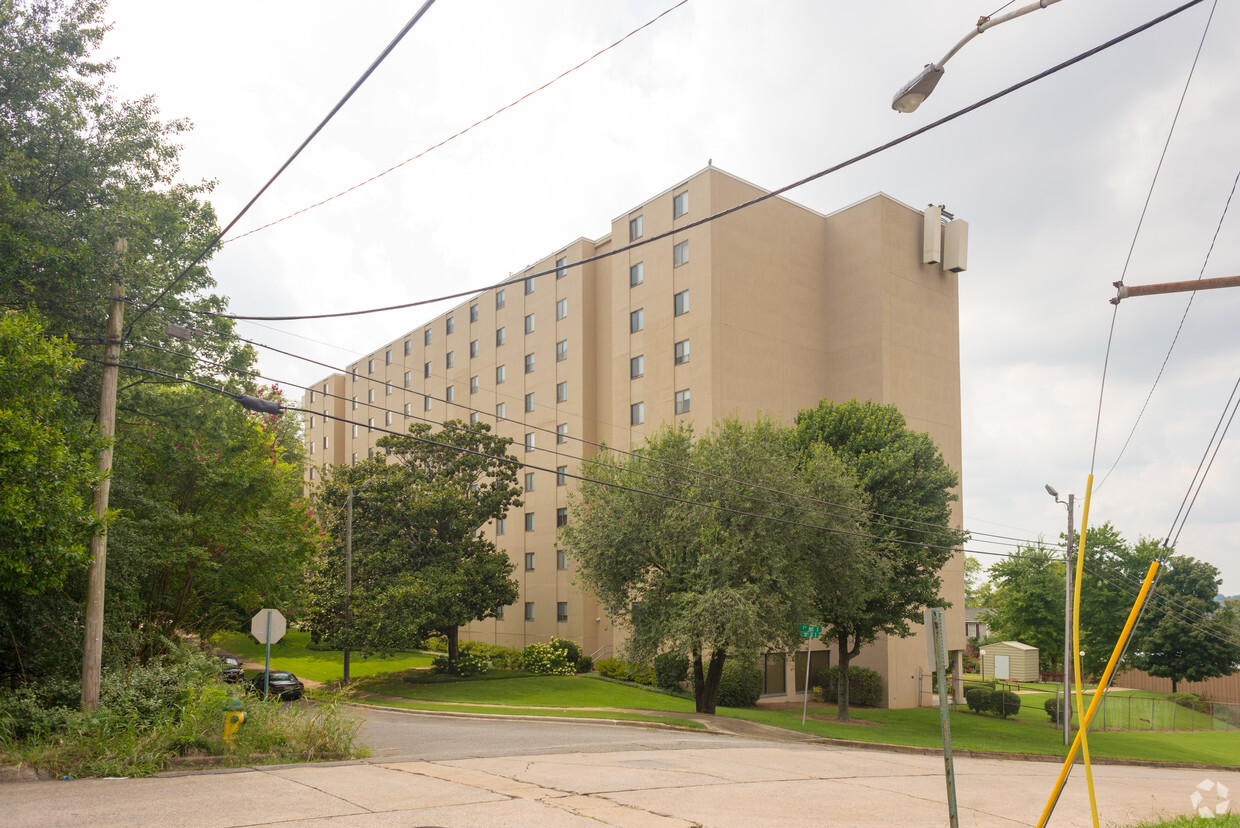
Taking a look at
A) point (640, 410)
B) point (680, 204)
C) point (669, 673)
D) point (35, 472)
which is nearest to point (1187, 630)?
point (669, 673)

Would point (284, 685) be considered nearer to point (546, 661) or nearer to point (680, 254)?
point (546, 661)

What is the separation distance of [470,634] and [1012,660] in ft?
133

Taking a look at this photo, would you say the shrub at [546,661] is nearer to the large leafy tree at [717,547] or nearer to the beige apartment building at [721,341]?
the beige apartment building at [721,341]

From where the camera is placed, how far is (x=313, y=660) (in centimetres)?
5341

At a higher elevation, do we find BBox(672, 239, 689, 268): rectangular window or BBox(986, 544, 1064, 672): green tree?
BBox(672, 239, 689, 268): rectangular window

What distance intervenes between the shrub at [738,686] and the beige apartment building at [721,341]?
18.3 ft

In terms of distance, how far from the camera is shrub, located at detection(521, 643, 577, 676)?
42750mm

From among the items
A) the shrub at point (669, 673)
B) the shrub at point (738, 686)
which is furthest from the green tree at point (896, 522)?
the shrub at point (669, 673)

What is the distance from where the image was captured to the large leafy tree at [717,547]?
26.6 meters

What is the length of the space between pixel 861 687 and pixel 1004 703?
20.6 feet

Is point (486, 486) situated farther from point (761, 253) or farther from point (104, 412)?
point (104, 412)

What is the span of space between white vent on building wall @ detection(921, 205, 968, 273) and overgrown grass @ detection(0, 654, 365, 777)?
38217 mm

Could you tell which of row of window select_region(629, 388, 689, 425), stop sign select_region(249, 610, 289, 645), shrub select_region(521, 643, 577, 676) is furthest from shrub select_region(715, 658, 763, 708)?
→ stop sign select_region(249, 610, 289, 645)

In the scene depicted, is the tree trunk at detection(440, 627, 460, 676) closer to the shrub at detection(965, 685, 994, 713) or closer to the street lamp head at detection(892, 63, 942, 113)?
the shrub at detection(965, 685, 994, 713)
